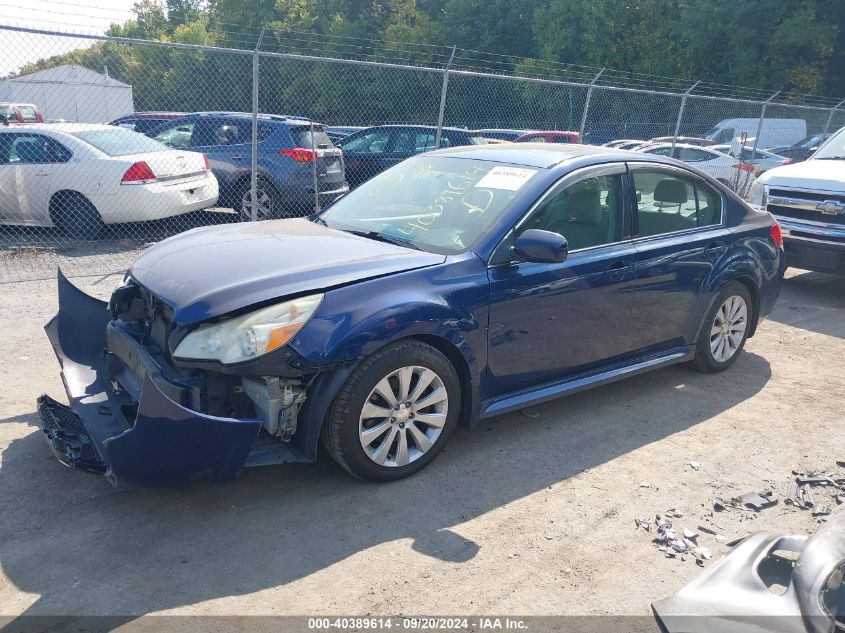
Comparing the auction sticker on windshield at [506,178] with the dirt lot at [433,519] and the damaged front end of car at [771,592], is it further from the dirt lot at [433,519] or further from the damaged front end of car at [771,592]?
the damaged front end of car at [771,592]

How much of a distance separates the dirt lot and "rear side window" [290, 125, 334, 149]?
21.0 feet

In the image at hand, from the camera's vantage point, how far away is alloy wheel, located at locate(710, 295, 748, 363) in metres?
5.49

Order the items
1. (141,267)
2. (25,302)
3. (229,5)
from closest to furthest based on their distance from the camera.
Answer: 1. (141,267)
2. (25,302)
3. (229,5)

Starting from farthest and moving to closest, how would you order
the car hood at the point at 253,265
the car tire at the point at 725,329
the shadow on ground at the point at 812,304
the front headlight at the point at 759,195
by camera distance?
the front headlight at the point at 759,195, the shadow on ground at the point at 812,304, the car tire at the point at 725,329, the car hood at the point at 253,265

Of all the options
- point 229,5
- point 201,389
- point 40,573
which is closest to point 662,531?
point 201,389

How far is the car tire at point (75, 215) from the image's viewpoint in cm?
925

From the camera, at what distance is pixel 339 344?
3.42 meters

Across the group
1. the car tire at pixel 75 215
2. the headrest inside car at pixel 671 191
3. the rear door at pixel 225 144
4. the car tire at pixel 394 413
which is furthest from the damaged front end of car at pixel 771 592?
the rear door at pixel 225 144

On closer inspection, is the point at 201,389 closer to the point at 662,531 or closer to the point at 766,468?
the point at 662,531

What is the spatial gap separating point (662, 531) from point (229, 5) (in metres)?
50.0

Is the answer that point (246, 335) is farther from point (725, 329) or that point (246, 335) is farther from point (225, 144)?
point (225, 144)

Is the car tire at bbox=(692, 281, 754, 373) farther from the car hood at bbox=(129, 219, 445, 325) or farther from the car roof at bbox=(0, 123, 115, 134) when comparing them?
the car roof at bbox=(0, 123, 115, 134)

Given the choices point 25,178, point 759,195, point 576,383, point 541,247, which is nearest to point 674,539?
point 576,383

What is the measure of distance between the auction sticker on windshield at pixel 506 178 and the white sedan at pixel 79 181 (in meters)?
6.04
